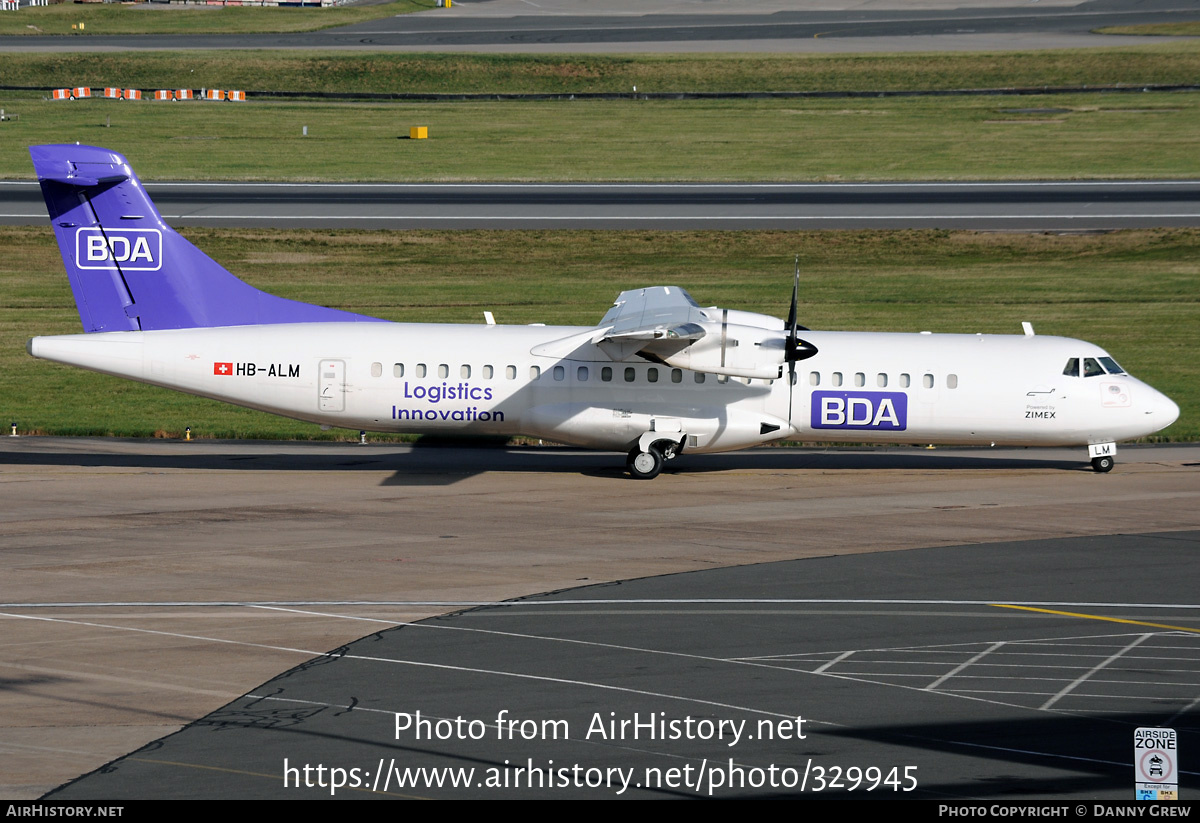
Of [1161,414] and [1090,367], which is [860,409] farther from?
[1161,414]

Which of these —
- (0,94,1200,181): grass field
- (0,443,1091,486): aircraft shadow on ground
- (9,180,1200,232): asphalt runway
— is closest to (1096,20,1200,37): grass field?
(0,94,1200,181): grass field

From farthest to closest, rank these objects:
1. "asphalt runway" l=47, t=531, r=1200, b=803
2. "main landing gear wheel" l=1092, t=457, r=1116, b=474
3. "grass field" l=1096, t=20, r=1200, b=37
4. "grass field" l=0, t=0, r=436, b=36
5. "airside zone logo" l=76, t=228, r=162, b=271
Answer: "grass field" l=0, t=0, r=436, b=36 < "grass field" l=1096, t=20, r=1200, b=37 < "main landing gear wheel" l=1092, t=457, r=1116, b=474 < "airside zone logo" l=76, t=228, r=162, b=271 < "asphalt runway" l=47, t=531, r=1200, b=803

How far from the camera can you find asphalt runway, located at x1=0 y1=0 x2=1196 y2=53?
301 feet

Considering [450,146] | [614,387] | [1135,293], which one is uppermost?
[450,146]

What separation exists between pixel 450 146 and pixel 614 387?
149 feet

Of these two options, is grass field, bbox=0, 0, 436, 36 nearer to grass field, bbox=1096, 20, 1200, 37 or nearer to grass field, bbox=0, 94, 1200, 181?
grass field, bbox=0, 94, 1200, 181

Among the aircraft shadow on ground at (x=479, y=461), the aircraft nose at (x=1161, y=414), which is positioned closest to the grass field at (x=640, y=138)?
the aircraft shadow on ground at (x=479, y=461)

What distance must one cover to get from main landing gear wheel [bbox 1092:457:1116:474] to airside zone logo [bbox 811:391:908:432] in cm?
462

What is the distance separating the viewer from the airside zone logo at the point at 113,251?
27.8 m

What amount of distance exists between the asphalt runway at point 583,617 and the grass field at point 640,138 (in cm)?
3877

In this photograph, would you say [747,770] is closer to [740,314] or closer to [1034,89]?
[740,314]

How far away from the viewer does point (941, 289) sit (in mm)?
47469

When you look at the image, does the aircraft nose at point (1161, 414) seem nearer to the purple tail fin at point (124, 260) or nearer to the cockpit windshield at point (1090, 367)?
the cockpit windshield at point (1090, 367)

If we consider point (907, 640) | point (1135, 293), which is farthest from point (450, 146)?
point (907, 640)
